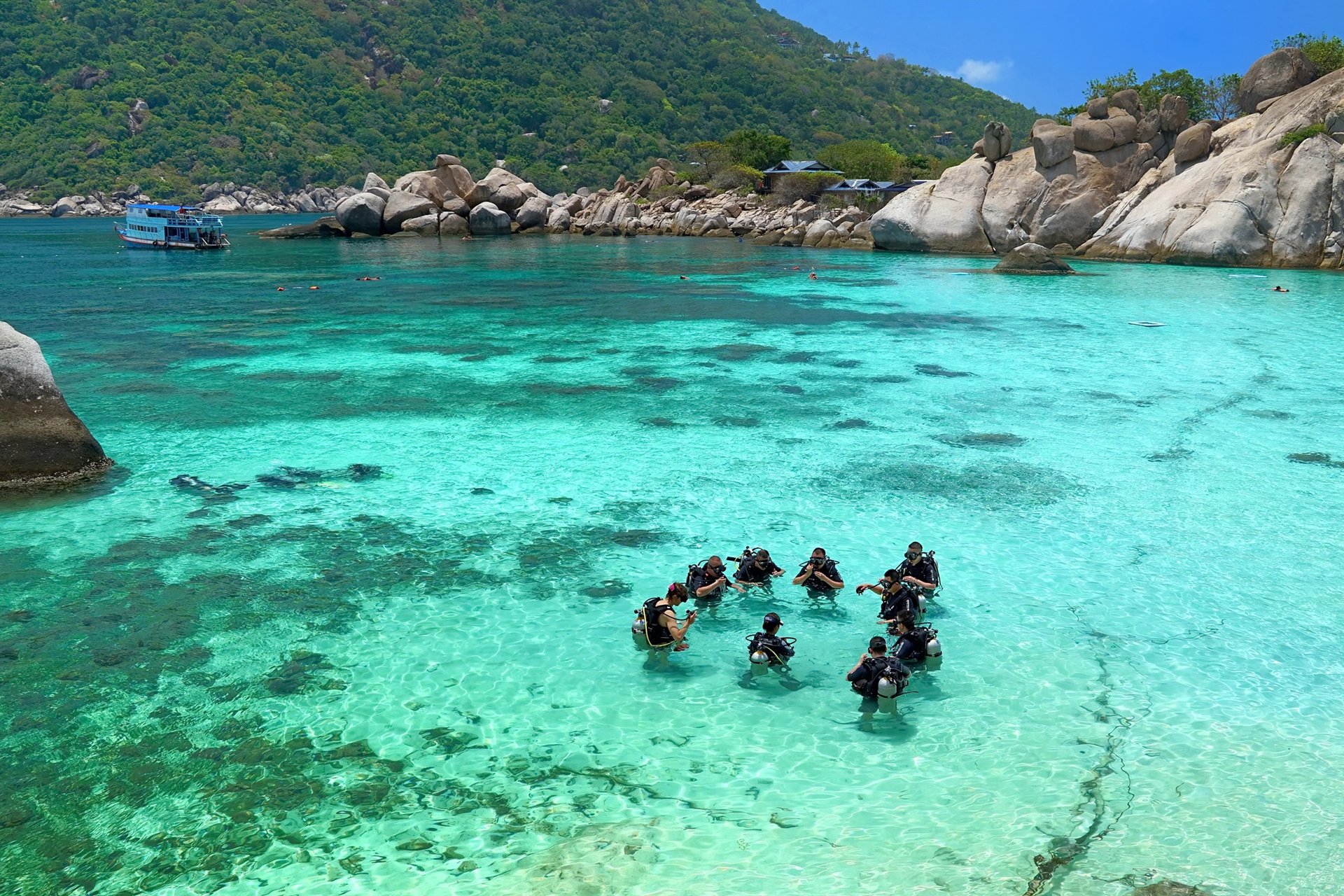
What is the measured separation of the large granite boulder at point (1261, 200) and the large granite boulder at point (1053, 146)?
17.4 feet

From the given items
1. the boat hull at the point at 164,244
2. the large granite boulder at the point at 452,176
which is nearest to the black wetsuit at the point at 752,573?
the boat hull at the point at 164,244

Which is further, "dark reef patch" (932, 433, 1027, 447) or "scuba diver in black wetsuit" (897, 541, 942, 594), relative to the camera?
"dark reef patch" (932, 433, 1027, 447)

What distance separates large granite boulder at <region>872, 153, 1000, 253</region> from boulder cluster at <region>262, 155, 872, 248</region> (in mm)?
10114

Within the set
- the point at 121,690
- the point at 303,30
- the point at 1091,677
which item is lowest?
the point at 121,690

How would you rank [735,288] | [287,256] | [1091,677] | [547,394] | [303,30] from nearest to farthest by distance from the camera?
1. [1091,677]
2. [547,394]
3. [735,288]
4. [287,256]
5. [303,30]

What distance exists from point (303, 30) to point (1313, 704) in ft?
529

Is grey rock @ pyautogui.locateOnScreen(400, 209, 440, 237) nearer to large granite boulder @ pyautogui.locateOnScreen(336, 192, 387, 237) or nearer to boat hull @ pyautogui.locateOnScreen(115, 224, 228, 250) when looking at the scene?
large granite boulder @ pyautogui.locateOnScreen(336, 192, 387, 237)

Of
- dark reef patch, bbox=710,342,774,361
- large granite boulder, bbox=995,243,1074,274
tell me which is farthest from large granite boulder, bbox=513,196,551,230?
dark reef patch, bbox=710,342,774,361

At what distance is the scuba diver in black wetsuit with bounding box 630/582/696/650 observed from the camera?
9.34 metres

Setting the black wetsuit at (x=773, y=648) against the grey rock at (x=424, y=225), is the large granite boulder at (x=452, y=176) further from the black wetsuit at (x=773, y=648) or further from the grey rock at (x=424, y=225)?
the black wetsuit at (x=773, y=648)

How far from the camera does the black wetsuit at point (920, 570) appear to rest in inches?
408

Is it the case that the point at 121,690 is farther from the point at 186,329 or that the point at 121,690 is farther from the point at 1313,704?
the point at 186,329

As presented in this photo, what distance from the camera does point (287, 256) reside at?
5697 centimetres

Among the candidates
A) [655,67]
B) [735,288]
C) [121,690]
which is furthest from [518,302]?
[655,67]
